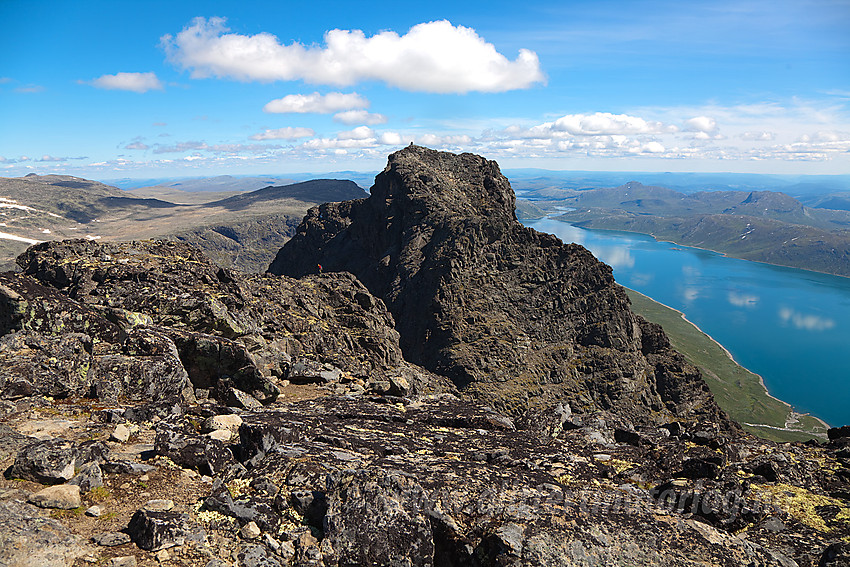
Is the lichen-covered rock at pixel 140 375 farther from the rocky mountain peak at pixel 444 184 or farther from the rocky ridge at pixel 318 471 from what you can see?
the rocky mountain peak at pixel 444 184

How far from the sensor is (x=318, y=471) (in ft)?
41.9

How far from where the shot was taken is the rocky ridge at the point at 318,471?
10.4m

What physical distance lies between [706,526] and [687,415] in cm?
9597

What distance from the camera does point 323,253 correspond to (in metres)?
145

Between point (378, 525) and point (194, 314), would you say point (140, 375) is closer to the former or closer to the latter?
point (194, 314)

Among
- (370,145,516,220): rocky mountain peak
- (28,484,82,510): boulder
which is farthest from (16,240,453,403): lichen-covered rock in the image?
(370,145,516,220): rocky mountain peak

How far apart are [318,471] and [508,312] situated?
94.2 metres

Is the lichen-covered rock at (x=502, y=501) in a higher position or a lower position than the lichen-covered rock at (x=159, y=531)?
lower

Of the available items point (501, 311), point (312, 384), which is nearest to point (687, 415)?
point (501, 311)

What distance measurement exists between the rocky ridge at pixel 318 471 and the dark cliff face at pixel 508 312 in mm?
64805

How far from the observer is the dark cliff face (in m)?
92.4

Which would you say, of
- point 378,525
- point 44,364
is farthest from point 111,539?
point 44,364

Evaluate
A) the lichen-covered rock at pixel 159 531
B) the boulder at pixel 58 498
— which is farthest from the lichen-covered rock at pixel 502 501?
the boulder at pixel 58 498

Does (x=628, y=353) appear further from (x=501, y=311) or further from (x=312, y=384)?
(x=312, y=384)
